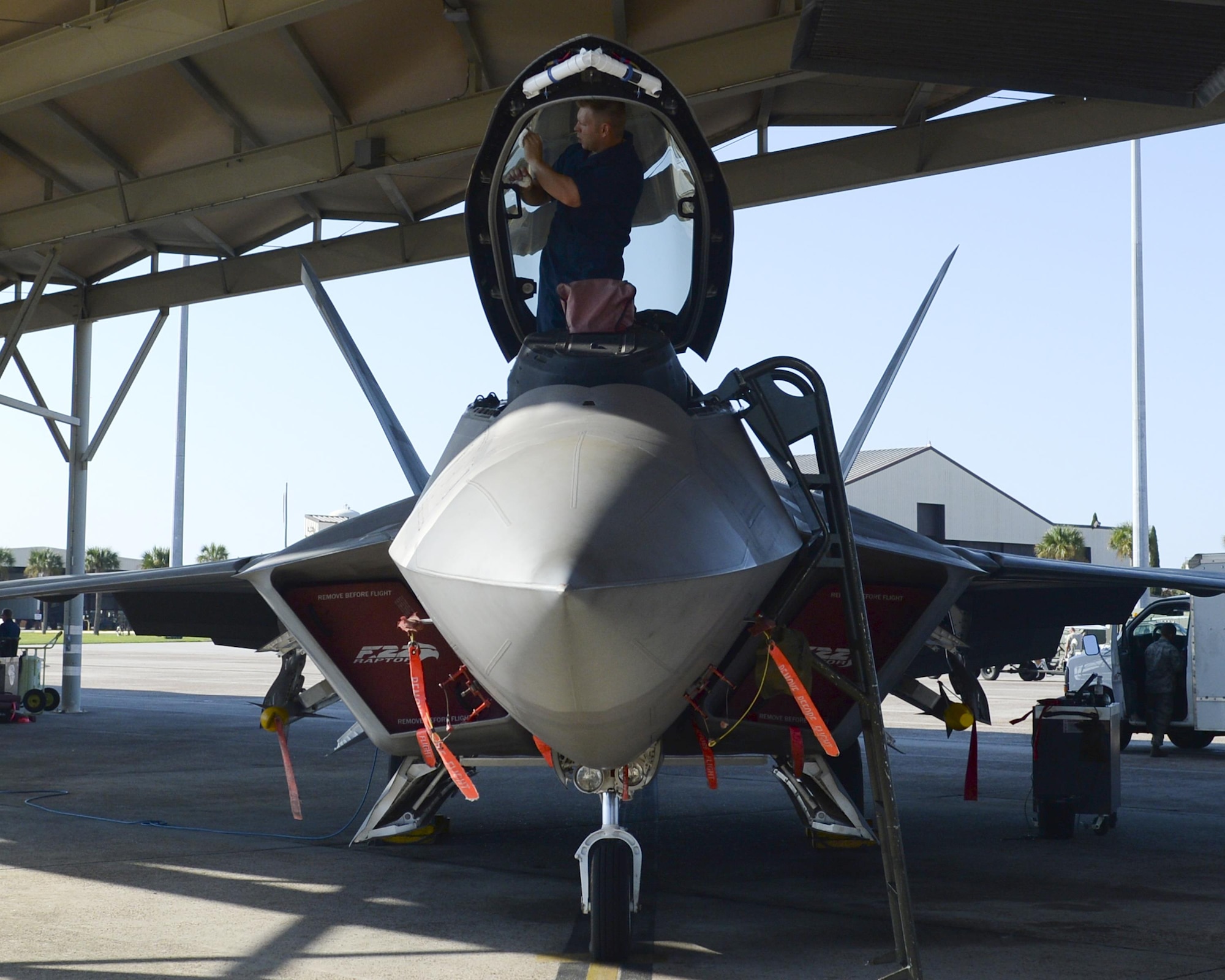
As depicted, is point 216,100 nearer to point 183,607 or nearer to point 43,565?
point 183,607

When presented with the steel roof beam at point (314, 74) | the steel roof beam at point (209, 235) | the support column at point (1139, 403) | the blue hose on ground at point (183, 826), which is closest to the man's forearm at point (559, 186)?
the blue hose on ground at point (183, 826)

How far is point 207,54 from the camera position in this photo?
31.7 ft

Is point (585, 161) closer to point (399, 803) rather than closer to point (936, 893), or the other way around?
point (399, 803)

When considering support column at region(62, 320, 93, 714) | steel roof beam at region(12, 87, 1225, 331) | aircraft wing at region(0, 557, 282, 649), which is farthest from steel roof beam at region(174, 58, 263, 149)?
support column at region(62, 320, 93, 714)

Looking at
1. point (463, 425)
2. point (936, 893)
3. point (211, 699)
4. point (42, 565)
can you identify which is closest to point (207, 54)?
point (463, 425)

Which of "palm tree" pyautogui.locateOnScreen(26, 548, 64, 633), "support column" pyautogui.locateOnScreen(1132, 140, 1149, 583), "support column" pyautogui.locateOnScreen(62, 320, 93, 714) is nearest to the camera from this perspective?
"support column" pyautogui.locateOnScreen(62, 320, 93, 714)

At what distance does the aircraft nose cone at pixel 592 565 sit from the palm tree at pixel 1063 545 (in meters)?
47.0

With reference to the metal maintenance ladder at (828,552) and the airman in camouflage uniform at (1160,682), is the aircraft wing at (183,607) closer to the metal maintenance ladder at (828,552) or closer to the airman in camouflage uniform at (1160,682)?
the metal maintenance ladder at (828,552)

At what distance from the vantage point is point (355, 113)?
1038cm

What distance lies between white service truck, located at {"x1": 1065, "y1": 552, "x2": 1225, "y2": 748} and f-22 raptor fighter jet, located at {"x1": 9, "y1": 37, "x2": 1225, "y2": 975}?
6.88m

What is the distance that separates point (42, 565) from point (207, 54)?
78710 mm

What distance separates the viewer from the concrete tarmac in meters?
4.32

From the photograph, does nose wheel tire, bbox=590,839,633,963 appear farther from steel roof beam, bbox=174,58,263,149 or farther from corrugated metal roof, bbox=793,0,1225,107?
steel roof beam, bbox=174,58,263,149

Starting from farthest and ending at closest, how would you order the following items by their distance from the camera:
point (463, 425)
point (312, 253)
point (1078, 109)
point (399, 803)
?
1. point (312, 253)
2. point (1078, 109)
3. point (399, 803)
4. point (463, 425)
